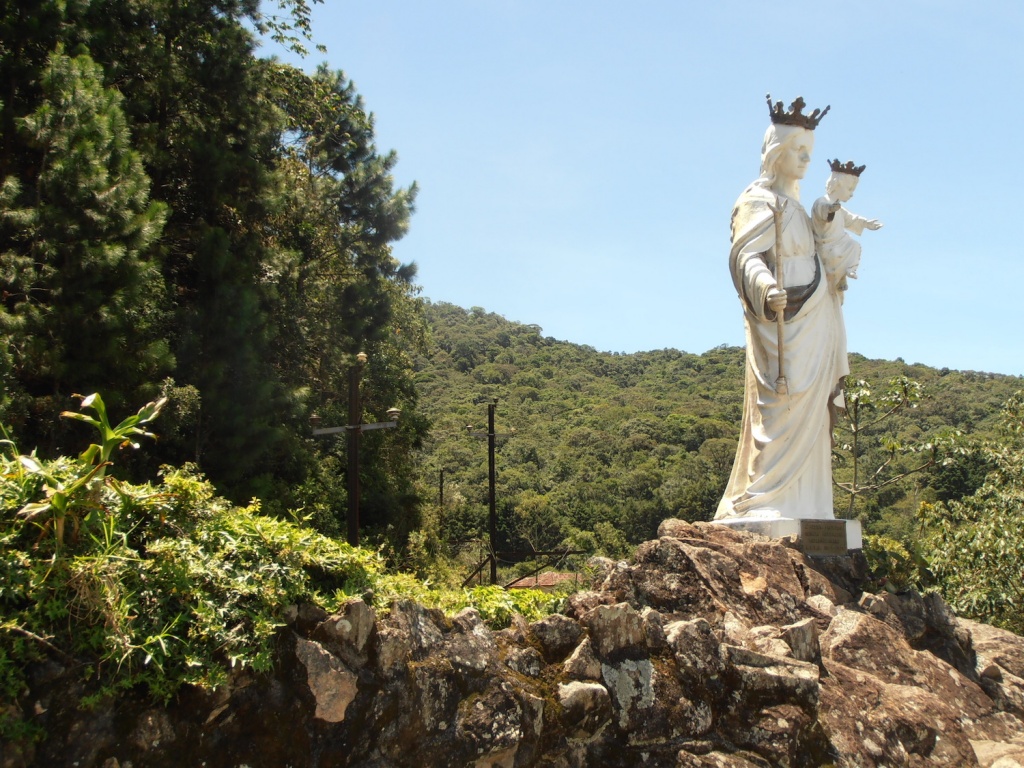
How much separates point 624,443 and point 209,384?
2499cm

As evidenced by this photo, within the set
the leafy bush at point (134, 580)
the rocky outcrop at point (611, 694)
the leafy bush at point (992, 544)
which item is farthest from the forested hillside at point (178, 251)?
the leafy bush at point (992, 544)

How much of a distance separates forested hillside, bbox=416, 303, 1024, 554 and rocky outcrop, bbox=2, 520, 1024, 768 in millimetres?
6970

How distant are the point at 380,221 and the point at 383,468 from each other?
197 inches

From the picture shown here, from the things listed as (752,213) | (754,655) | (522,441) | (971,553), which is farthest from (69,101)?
(522,441)

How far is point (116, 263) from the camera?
888 cm

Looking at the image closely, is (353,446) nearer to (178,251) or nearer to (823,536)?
(178,251)

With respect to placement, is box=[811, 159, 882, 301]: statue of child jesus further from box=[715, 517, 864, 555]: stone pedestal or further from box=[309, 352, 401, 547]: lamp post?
box=[309, 352, 401, 547]: lamp post

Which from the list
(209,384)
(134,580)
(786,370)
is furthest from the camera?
(209,384)

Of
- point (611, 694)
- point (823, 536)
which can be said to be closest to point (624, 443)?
point (823, 536)

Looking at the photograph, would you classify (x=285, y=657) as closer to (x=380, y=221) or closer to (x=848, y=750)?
(x=848, y=750)

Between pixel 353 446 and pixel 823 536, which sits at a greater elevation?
pixel 353 446

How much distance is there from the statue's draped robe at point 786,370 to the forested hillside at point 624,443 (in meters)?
4.44

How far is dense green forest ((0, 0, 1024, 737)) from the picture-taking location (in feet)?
13.3

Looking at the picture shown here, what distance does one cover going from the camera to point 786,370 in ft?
31.1
